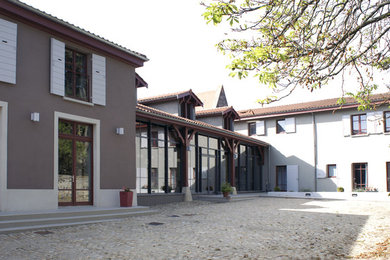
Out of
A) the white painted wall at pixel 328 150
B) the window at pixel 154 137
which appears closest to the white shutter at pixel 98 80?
the window at pixel 154 137

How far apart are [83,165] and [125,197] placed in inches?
60.1

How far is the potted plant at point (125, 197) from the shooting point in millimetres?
11321

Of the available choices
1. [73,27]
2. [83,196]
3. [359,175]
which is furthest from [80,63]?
[359,175]

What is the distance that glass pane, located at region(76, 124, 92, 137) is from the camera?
1069 centimetres

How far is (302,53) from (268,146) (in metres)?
18.6

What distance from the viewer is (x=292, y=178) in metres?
23.4

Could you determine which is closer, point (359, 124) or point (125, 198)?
point (125, 198)

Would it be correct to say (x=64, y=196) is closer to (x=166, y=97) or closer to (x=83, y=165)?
(x=83, y=165)

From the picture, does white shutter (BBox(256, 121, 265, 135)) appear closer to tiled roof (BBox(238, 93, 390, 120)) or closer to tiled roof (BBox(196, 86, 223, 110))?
tiled roof (BBox(238, 93, 390, 120))

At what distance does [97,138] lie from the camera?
36.1 ft

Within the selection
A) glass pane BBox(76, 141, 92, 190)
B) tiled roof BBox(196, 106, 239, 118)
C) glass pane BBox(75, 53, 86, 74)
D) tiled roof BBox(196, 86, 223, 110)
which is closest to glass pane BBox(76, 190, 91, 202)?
glass pane BBox(76, 141, 92, 190)

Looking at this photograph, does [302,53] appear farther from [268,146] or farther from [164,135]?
[268,146]

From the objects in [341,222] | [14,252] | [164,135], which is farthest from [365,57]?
[164,135]

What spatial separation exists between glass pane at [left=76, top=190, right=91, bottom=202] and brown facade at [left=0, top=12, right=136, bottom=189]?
1.52ft
